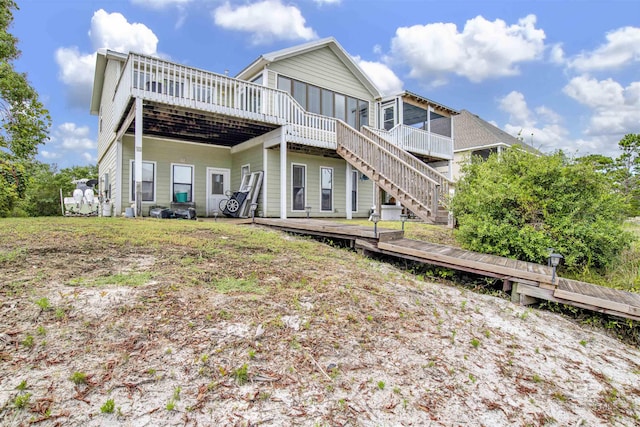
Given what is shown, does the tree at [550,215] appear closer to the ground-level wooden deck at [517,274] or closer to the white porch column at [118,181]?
the ground-level wooden deck at [517,274]

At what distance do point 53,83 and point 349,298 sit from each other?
116 ft

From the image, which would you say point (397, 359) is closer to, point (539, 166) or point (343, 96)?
point (539, 166)

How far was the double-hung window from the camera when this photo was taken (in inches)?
466

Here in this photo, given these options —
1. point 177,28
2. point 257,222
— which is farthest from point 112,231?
point 177,28

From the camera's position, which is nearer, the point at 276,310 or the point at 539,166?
the point at 276,310

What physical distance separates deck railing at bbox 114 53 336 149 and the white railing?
9.57ft

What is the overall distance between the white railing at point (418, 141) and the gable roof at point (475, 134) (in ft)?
22.7

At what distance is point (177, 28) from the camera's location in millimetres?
20906

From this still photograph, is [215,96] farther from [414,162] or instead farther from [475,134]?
[475,134]

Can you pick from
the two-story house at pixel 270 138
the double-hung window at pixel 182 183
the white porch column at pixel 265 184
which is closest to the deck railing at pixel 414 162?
the two-story house at pixel 270 138

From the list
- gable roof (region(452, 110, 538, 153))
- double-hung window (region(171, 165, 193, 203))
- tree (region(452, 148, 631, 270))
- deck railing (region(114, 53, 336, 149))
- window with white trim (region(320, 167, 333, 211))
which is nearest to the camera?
tree (region(452, 148, 631, 270))

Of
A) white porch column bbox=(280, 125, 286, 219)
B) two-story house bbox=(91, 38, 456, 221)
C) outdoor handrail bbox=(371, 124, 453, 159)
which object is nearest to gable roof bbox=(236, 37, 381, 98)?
two-story house bbox=(91, 38, 456, 221)

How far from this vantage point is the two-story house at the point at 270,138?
8922 millimetres

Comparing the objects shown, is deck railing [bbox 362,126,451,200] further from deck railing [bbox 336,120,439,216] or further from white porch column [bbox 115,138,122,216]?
white porch column [bbox 115,138,122,216]
